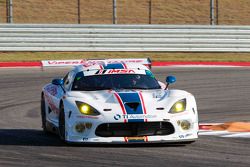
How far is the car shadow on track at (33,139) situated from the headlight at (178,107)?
19.0 inches

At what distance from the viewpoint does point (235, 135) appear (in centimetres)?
1316

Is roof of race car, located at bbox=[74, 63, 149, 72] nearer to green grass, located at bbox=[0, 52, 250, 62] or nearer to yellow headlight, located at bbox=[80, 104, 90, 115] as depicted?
yellow headlight, located at bbox=[80, 104, 90, 115]

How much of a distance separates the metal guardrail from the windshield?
16.0 metres

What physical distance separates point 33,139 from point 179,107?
7.40ft

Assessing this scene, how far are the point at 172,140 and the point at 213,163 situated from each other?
1584 mm

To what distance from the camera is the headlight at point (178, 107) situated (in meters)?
12.1

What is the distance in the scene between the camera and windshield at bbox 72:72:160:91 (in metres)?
13.1

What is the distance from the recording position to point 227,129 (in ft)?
45.5

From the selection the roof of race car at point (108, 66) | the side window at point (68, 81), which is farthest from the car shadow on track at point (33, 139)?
the roof of race car at point (108, 66)

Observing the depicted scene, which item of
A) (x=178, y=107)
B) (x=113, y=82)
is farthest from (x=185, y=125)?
(x=113, y=82)

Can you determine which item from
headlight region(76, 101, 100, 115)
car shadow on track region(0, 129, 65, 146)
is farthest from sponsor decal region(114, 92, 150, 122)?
car shadow on track region(0, 129, 65, 146)

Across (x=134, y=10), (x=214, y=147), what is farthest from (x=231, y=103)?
(x=134, y=10)

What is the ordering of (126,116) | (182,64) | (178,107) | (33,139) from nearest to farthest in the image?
(126,116) < (178,107) < (33,139) < (182,64)

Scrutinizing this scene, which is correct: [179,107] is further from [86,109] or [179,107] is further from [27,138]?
[27,138]
